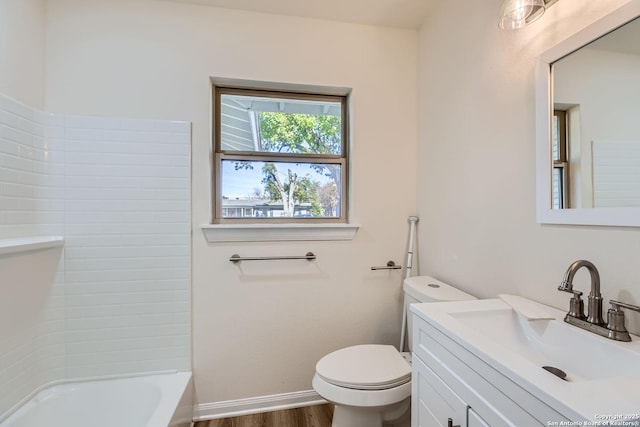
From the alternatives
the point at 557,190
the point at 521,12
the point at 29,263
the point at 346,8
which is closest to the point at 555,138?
the point at 557,190

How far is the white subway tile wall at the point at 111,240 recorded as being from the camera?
1470mm

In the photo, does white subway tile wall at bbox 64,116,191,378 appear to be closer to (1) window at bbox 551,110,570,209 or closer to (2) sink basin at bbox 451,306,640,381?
(2) sink basin at bbox 451,306,640,381

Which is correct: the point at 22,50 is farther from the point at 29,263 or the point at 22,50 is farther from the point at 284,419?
the point at 284,419

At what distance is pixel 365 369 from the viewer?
1.31 m

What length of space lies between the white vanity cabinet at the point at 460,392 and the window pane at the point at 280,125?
48.3 inches

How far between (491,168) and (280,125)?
1.20 m

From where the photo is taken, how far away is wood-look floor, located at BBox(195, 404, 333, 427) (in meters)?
1.58

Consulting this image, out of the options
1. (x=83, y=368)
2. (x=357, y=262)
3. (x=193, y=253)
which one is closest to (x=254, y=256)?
(x=193, y=253)

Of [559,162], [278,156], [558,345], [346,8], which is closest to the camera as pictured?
[558,345]

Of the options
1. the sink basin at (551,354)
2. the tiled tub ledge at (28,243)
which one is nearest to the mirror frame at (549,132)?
the sink basin at (551,354)

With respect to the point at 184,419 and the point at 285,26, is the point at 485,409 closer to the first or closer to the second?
the point at 184,419

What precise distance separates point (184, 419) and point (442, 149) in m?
1.99

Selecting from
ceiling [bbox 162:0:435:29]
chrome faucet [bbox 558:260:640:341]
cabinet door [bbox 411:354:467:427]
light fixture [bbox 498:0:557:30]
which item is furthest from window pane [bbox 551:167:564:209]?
ceiling [bbox 162:0:435:29]

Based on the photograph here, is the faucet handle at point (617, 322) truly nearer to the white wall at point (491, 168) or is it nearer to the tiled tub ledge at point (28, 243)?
the white wall at point (491, 168)
